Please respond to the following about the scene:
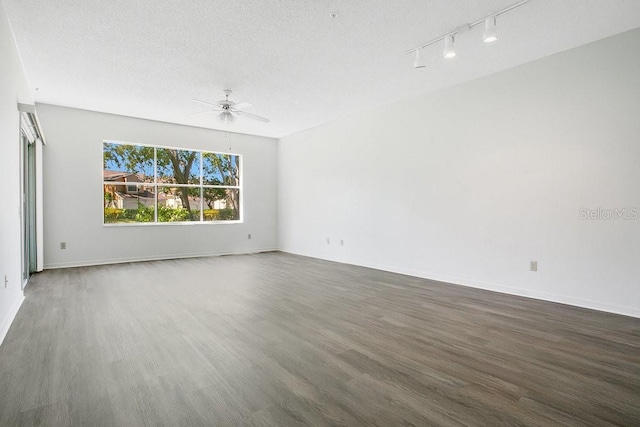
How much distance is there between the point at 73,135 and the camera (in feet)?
18.8

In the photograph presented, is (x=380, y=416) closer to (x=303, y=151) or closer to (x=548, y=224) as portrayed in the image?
(x=548, y=224)

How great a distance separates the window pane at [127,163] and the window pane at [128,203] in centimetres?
16

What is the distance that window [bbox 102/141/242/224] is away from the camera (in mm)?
6238

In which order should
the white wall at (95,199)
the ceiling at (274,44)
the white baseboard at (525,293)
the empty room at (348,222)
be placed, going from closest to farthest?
the empty room at (348,222)
the ceiling at (274,44)
the white baseboard at (525,293)
the white wall at (95,199)

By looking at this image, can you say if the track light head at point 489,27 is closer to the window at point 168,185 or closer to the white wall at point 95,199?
the white wall at point 95,199

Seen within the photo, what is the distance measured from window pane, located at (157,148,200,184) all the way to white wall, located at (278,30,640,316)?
338 cm

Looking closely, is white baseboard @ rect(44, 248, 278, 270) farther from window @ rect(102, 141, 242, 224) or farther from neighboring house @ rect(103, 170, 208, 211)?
neighboring house @ rect(103, 170, 208, 211)

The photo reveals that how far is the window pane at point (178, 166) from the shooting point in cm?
674

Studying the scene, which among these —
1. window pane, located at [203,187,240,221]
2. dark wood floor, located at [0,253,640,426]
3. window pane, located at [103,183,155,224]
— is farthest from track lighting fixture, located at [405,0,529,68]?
window pane, located at [103,183,155,224]

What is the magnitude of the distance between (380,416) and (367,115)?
511 cm

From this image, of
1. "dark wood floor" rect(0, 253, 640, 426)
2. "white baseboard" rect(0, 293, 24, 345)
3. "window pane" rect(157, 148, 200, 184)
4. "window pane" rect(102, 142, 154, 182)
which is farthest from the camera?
"window pane" rect(157, 148, 200, 184)

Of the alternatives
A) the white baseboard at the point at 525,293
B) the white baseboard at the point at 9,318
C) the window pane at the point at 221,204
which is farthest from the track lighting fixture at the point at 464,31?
the window pane at the point at 221,204

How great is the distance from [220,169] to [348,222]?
130 inches

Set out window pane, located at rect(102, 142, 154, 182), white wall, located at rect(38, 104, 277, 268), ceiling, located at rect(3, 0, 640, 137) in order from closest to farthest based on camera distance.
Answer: ceiling, located at rect(3, 0, 640, 137), white wall, located at rect(38, 104, 277, 268), window pane, located at rect(102, 142, 154, 182)
